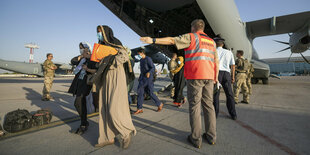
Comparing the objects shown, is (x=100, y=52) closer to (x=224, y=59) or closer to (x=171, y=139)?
(x=171, y=139)

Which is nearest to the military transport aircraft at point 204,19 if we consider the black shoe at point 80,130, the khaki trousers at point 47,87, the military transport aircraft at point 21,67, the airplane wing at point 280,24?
the airplane wing at point 280,24

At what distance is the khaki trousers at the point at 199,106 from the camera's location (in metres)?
1.83

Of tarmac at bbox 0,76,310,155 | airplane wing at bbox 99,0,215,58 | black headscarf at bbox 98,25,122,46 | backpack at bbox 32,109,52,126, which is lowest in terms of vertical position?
tarmac at bbox 0,76,310,155

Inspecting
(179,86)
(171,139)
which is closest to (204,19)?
(179,86)

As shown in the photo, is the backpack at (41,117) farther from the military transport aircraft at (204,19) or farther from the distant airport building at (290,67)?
the distant airport building at (290,67)

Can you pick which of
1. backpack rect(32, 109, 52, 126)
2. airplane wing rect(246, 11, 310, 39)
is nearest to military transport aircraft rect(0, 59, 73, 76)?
backpack rect(32, 109, 52, 126)

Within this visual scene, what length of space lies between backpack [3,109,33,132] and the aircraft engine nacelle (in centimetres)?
1184

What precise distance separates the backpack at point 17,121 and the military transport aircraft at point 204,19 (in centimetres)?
477

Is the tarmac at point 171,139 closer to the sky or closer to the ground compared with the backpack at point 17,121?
closer to the ground

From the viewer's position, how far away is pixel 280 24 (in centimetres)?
764

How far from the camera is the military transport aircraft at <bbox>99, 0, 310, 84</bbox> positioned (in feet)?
16.8

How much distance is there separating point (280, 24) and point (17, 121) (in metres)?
11.6

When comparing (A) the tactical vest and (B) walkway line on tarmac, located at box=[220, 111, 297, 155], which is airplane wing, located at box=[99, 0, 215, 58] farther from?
(B) walkway line on tarmac, located at box=[220, 111, 297, 155]

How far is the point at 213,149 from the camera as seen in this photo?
5.75 ft
